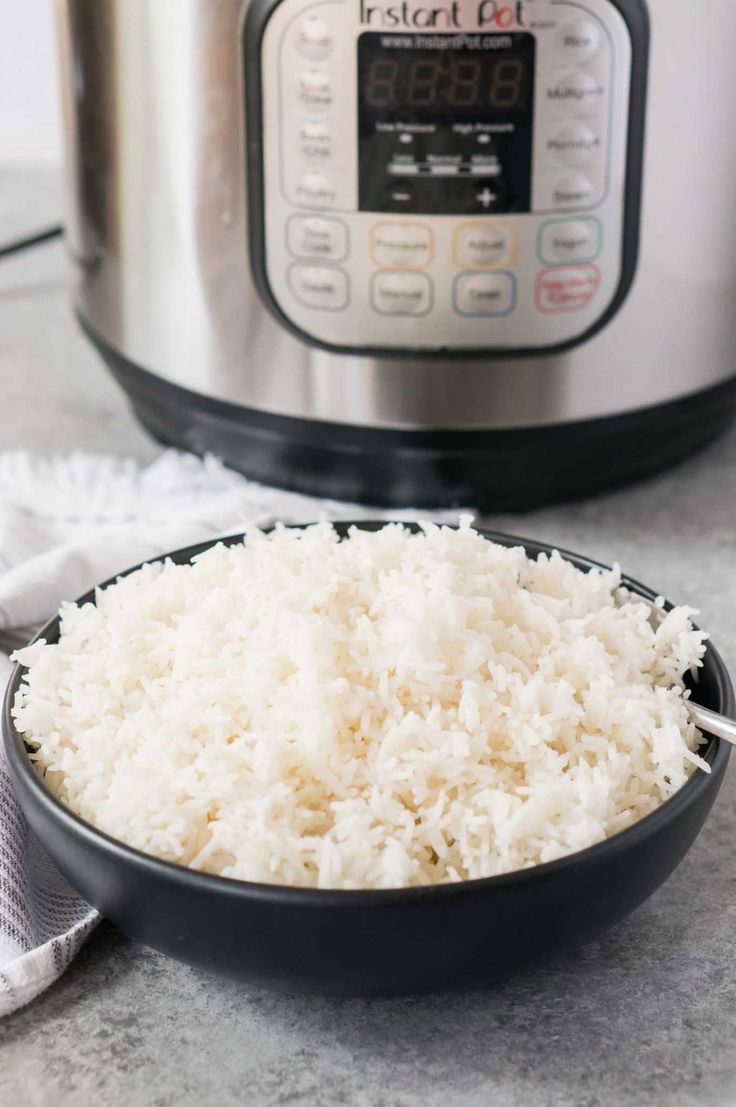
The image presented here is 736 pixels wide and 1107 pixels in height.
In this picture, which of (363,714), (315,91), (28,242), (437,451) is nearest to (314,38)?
(315,91)

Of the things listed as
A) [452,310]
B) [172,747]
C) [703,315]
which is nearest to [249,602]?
[172,747]

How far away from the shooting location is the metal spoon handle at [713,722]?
1.64 ft

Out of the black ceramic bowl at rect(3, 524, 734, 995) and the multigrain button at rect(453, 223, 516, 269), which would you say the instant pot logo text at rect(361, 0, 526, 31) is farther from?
the black ceramic bowl at rect(3, 524, 734, 995)

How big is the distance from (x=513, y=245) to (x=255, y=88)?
17 centimetres

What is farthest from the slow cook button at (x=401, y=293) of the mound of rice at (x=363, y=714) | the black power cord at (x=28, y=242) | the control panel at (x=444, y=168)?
the black power cord at (x=28, y=242)

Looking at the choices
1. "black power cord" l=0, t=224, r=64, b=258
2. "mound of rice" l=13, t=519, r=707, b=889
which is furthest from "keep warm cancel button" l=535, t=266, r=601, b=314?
"black power cord" l=0, t=224, r=64, b=258

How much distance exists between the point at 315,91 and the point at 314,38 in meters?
0.03

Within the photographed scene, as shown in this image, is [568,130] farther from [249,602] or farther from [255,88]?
[249,602]

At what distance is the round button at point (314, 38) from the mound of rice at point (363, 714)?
322 millimetres

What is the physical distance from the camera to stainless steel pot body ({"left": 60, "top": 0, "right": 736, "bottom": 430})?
0.77 m

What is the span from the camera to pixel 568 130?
0.76 m

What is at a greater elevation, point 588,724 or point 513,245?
point 513,245

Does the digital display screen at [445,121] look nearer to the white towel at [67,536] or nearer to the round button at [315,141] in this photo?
the round button at [315,141]

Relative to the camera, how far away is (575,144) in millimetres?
760
